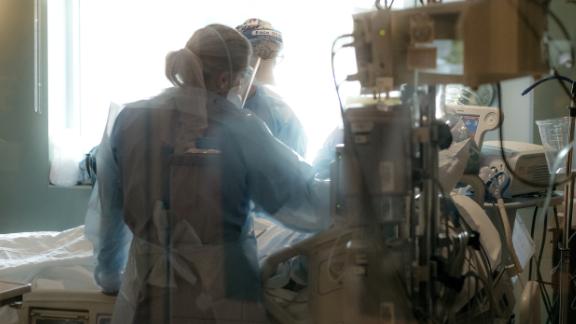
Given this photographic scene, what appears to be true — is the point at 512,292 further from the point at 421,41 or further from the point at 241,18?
the point at 241,18

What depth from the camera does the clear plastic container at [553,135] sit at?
2.09 m

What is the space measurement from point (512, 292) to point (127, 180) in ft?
3.45

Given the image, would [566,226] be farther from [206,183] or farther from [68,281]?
[68,281]

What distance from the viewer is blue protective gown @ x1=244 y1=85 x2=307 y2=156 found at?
72.1 inches

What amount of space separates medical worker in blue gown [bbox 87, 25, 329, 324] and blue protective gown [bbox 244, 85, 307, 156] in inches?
8.2

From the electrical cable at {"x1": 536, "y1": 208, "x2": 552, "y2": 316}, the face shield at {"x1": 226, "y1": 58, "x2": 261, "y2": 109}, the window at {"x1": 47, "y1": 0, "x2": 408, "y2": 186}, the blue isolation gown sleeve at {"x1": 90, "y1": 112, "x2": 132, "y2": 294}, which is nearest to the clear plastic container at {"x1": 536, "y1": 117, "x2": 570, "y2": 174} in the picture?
the electrical cable at {"x1": 536, "y1": 208, "x2": 552, "y2": 316}

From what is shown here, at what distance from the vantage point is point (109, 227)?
1737 mm

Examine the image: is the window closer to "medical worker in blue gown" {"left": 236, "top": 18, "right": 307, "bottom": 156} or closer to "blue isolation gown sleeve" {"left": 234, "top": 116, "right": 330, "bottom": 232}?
"medical worker in blue gown" {"left": 236, "top": 18, "right": 307, "bottom": 156}

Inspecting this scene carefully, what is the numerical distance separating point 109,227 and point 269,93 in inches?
24.7

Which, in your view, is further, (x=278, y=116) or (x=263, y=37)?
(x=263, y=37)

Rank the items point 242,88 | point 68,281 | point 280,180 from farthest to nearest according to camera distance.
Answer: point 68,281, point 242,88, point 280,180

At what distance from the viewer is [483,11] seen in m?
1.08

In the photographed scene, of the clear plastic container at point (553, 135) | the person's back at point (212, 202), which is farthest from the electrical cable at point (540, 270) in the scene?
the person's back at point (212, 202)

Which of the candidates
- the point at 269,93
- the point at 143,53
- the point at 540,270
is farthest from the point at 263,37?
the point at 540,270
